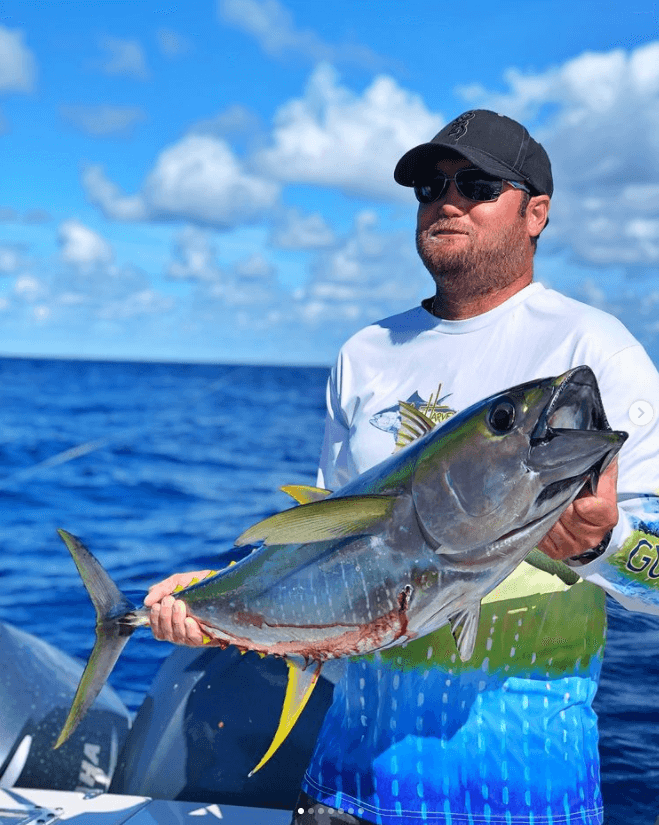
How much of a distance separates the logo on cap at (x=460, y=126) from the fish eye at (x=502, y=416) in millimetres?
1114

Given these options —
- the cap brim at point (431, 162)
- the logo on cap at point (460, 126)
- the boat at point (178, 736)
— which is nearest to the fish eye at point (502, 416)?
the cap brim at point (431, 162)

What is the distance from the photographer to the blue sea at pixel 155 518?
452cm

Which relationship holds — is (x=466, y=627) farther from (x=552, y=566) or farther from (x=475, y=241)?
(x=475, y=241)

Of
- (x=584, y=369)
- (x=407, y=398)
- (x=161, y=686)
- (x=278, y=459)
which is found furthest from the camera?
(x=278, y=459)

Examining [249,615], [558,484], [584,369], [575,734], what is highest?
[584,369]

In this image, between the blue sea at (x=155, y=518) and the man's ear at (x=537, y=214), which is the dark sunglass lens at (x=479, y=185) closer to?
the man's ear at (x=537, y=214)

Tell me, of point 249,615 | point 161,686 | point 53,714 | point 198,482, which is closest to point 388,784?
point 249,615

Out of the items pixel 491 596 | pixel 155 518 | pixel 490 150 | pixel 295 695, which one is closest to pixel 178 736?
pixel 295 695

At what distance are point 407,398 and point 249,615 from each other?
0.78 metres

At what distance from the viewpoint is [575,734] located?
2.22m

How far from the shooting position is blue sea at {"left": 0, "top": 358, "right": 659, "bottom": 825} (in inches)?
178

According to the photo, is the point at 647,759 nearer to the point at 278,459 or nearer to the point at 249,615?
the point at 249,615

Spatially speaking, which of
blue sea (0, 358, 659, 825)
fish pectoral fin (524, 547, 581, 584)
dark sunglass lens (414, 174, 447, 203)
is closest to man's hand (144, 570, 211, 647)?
blue sea (0, 358, 659, 825)

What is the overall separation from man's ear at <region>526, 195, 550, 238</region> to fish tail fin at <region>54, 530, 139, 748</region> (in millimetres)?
1589
